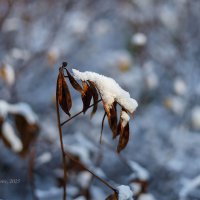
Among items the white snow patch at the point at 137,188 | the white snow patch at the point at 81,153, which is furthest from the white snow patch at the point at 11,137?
the white snow patch at the point at 137,188

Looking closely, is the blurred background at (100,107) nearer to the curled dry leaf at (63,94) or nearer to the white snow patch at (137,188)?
the white snow patch at (137,188)

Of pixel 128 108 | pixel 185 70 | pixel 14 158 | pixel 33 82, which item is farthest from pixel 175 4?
pixel 128 108

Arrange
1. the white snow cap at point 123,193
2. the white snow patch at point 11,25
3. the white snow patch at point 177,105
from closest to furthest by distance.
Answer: the white snow cap at point 123,193 < the white snow patch at point 177,105 < the white snow patch at point 11,25

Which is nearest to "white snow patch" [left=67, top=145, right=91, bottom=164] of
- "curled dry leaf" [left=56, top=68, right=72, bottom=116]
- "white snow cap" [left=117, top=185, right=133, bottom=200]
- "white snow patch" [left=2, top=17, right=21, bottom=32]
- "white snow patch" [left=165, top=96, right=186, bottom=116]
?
"white snow cap" [left=117, top=185, right=133, bottom=200]

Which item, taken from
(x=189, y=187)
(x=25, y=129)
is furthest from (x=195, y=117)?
(x=25, y=129)

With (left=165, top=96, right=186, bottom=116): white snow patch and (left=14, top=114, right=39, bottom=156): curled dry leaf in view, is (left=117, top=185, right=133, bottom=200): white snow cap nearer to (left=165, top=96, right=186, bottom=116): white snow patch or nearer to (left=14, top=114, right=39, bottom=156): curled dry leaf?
(left=14, top=114, right=39, bottom=156): curled dry leaf

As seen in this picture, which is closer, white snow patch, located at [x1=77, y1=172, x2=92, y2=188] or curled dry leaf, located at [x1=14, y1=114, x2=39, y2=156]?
curled dry leaf, located at [x1=14, y1=114, x2=39, y2=156]
